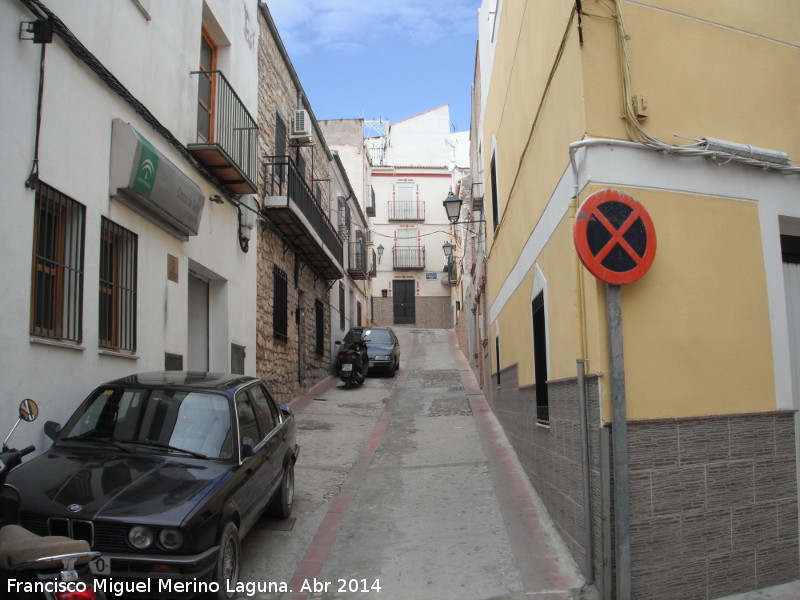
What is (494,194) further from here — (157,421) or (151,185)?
(157,421)

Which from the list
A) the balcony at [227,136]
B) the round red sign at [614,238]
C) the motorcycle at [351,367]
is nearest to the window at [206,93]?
the balcony at [227,136]

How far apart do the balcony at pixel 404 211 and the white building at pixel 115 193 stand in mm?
25554

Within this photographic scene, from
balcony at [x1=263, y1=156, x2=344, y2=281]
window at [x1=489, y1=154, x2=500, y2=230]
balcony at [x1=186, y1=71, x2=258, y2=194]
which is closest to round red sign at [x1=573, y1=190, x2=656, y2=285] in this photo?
balcony at [x1=186, y1=71, x2=258, y2=194]

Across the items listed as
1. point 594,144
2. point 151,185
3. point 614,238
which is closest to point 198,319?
point 151,185

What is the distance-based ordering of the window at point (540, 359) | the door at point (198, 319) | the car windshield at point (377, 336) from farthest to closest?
the car windshield at point (377, 336) < the door at point (198, 319) < the window at point (540, 359)

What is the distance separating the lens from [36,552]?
10.1ft

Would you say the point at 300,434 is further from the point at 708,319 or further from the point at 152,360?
the point at 708,319

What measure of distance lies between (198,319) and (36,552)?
733cm

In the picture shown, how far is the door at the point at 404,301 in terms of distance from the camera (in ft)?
119

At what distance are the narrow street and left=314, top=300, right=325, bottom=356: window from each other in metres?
5.89

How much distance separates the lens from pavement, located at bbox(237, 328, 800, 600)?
5.12 meters

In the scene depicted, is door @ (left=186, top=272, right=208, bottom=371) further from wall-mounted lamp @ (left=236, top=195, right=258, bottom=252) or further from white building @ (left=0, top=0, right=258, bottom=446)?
wall-mounted lamp @ (left=236, top=195, right=258, bottom=252)

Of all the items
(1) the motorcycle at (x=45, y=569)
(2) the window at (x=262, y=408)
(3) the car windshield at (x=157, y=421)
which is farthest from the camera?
(2) the window at (x=262, y=408)

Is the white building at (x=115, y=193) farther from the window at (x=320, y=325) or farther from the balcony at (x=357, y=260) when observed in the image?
the balcony at (x=357, y=260)
